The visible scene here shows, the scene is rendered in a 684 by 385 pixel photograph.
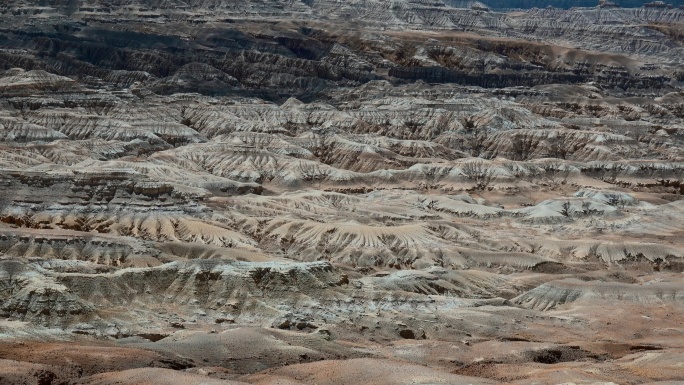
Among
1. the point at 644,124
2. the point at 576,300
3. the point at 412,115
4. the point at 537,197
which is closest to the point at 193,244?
the point at 576,300

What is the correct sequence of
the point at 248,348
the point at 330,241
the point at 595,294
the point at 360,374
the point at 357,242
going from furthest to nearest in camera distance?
1. the point at 330,241
2. the point at 357,242
3. the point at 595,294
4. the point at 248,348
5. the point at 360,374

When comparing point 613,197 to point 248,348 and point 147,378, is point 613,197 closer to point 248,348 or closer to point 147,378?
point 248,348

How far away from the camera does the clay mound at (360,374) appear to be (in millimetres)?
41000

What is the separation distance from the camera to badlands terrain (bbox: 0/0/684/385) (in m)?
46.9

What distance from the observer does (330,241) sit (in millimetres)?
85438

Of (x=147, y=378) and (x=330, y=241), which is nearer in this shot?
(x=147, y=378)

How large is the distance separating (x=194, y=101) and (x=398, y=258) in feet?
323

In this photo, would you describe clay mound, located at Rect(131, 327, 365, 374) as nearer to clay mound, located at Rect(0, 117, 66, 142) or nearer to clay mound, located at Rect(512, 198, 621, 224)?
clay mound, located at Rect(512, 198, 621, 224)

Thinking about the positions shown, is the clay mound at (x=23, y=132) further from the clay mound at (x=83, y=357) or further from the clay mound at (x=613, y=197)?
the clay mound at (x=83, y=357)

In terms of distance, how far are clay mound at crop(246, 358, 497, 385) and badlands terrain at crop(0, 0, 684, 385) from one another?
163 mm

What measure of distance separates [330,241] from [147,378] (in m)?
47.5

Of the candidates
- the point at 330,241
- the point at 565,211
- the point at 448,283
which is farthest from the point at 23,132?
the point at 448,283

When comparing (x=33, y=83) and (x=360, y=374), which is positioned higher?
(x=360, y=374)

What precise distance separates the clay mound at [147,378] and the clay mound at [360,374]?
10.2ft
